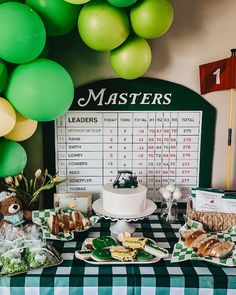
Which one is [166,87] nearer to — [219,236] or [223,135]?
[223,135]

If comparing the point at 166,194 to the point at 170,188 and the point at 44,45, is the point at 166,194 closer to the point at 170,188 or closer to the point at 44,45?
the point at 170,188

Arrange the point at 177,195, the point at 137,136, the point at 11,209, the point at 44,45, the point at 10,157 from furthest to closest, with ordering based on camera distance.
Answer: the point at 137,136, the point at 177,195, the point at 11,209, the point at 10,157, the point at 44,45

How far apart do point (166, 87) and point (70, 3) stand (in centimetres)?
69

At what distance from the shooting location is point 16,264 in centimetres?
140

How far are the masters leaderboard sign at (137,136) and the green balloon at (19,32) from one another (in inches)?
22.6

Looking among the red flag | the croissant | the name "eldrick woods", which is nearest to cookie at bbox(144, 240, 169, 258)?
the croissant

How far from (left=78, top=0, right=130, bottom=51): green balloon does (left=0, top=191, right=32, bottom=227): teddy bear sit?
772 millimetres

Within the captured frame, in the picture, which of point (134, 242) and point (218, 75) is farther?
point (218, 75)

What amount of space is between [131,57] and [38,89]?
43cm

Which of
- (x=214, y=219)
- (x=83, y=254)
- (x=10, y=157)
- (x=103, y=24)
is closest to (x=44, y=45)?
(x=103, y=24)

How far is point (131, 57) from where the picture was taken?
159cm

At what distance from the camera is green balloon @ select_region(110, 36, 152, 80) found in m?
1.59

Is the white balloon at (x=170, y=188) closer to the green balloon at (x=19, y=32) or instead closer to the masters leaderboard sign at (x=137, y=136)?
the masters leaderboard sign at (x=137, y=136)

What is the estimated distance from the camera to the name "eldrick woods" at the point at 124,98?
1.94m
